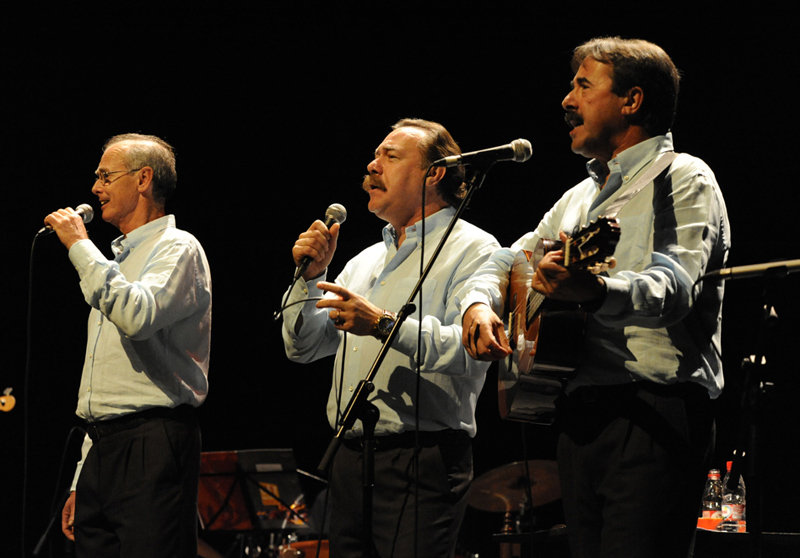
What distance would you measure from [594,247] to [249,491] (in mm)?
3945

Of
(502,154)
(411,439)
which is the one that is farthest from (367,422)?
(502,154)

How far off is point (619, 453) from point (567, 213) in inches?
30.9

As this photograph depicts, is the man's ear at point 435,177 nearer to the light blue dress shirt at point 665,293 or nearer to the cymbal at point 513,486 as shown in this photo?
the light blue dress shirt at point 665,293

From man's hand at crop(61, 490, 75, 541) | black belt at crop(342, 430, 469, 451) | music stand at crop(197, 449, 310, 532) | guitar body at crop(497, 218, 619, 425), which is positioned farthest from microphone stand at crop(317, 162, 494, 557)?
music stand at crop(197, 449, 310, 532)

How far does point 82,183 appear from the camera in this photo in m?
5.85

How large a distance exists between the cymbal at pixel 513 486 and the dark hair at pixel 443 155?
2.36 m

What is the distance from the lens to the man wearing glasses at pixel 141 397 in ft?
9.30

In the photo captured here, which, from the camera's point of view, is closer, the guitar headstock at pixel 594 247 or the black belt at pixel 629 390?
the guitar headstock at pixel 594 247


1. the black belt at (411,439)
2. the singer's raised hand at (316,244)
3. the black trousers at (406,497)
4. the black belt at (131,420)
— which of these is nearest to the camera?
the black trousers at (406,497)

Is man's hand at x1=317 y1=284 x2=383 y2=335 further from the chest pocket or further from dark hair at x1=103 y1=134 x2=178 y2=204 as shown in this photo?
dark hair at x1=103 y1=134 x2=178 y2=204

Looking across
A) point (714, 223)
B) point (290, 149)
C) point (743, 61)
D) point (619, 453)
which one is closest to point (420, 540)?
point (619, 453)

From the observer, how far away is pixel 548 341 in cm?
203

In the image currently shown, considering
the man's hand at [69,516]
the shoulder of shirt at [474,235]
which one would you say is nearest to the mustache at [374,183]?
the shoulder of shirt at [474,235]

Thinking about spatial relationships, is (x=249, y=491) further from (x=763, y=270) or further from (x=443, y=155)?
(x=763, y=270)
